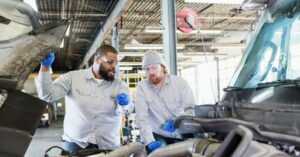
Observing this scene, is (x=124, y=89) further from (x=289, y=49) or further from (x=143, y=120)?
(x=289, y=49)

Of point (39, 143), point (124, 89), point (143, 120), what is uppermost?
point (124, 89)

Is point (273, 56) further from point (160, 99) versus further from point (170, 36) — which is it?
point (170, 36)

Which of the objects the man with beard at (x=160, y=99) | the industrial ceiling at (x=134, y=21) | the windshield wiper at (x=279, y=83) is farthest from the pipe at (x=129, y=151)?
the industrial ceiling at (x=134, y=21)

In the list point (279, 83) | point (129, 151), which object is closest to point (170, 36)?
point (129, 151)

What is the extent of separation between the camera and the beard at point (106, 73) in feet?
12.6

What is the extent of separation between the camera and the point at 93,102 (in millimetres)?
3803

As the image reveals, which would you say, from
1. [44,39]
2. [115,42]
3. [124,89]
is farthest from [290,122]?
[115,42]

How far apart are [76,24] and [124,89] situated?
923 centimetres

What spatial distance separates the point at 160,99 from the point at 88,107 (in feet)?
2.63

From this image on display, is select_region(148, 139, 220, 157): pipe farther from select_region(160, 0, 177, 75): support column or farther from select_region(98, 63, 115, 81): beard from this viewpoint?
select_region(160, 0, 177, 75): support column

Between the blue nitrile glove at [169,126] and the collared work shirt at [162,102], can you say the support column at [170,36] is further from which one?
the blue nitrile glove at [169,126]

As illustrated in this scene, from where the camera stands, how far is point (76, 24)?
12.7m

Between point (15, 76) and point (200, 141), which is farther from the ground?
point (15, 76)

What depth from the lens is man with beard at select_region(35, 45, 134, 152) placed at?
379 centimetres
